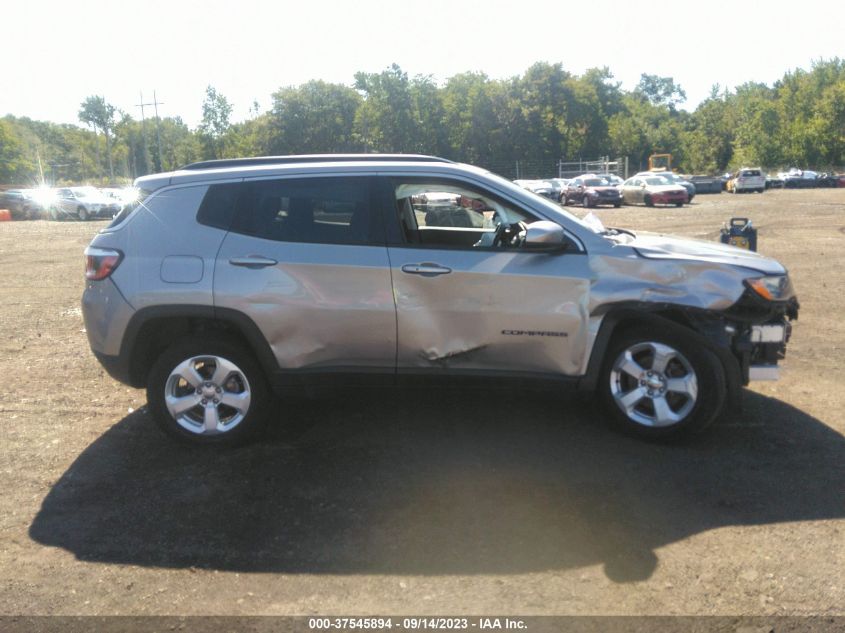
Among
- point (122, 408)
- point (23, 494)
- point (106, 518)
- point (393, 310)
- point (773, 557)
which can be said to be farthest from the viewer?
point (122, 408)

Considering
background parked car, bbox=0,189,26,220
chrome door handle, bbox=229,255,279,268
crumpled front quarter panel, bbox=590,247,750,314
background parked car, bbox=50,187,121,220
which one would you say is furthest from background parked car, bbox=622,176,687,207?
chrome door handle, bbox=229,255,279,268

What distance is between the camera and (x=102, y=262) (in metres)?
5.32

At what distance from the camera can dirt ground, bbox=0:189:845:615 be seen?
138 inches

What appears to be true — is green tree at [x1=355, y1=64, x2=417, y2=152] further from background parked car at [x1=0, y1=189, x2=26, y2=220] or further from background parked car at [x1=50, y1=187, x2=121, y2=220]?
background parked car at [x1=50, y1=187, x2=121, y2=220]

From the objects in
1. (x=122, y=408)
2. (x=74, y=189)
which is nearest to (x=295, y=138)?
(x=74, y=189)

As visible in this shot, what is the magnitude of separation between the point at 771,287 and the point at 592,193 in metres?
33.8

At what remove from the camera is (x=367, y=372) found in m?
5.21

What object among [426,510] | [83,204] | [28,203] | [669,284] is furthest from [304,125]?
[426,510]

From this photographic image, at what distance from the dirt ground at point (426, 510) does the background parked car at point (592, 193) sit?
1262 inches

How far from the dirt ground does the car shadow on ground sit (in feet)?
0.05

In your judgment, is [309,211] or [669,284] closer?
[669,284]

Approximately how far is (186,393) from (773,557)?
11.8 feet

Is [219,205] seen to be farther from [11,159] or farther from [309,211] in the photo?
[11,159]

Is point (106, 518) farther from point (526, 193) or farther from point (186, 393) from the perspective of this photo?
point (526, 193)
